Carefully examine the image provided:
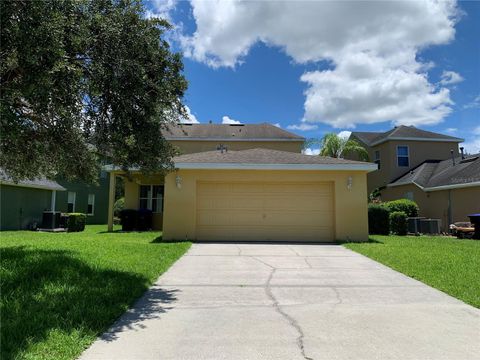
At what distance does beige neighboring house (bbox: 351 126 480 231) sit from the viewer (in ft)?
66.8

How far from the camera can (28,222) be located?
22.3 metres

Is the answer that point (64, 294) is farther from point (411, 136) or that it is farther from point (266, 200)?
point (411, 136)

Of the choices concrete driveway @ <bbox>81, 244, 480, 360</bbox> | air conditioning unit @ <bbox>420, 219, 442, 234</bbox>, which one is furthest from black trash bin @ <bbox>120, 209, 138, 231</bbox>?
air conditioning unit @ <bbox>420, 219, 442, 234</bbox>

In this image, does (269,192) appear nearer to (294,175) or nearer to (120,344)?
(294,175)

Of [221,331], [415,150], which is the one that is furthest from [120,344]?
[415,150]

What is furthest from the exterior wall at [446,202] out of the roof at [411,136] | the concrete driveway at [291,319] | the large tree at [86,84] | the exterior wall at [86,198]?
the exterior wall at [86,198]

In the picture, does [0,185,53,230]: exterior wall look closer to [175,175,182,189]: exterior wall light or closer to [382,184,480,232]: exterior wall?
[175,175,182,189]: exterior wall light

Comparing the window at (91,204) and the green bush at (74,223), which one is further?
the window at (91,204)

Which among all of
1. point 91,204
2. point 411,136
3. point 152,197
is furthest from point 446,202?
point 91,204

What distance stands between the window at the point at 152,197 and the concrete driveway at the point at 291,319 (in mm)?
11612

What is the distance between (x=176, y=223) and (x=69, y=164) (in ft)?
23.0

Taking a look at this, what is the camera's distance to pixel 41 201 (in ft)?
77.8

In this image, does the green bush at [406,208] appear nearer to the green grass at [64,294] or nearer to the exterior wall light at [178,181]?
the exterior wall light at [178,181]

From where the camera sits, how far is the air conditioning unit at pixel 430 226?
796 inches
